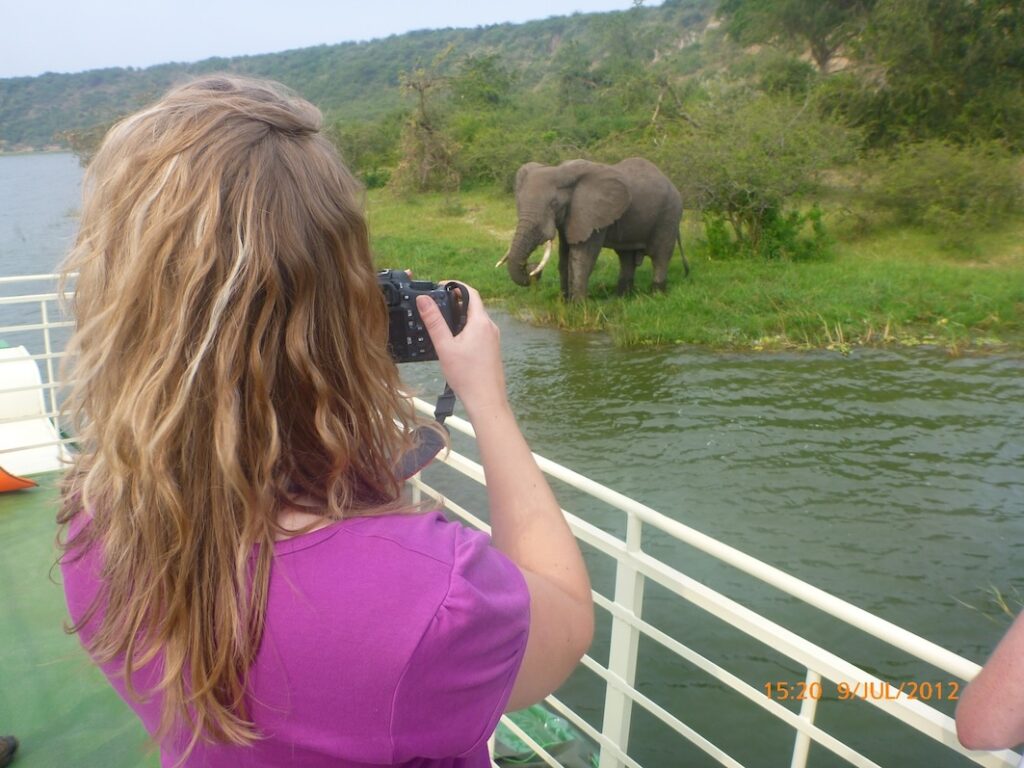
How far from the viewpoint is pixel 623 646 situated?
4.30 feet

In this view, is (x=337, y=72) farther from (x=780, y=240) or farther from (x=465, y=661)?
(x=465, y=661)

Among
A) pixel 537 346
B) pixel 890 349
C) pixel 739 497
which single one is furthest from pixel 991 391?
pixel 537 346

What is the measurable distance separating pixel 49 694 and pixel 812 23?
21058mm

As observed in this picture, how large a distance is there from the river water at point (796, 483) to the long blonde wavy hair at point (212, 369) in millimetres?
208

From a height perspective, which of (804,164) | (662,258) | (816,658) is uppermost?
(804,164)

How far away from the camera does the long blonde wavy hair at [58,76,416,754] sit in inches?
25.3

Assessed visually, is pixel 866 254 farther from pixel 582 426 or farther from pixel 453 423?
pixel 453 423

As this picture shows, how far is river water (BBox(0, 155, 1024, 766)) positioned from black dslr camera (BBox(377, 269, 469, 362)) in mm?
316

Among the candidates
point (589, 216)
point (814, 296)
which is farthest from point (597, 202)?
point (814, 296)

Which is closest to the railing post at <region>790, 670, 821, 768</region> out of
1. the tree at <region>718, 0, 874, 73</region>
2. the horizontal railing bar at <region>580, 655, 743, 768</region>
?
the horizontal railing bar at <region>580, 655, 743, 768</region>

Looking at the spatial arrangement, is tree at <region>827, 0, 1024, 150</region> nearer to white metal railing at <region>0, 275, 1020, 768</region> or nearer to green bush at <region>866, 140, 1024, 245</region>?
green bush at <region>866, 140, 1024, 245</region>

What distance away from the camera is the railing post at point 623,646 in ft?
3.98

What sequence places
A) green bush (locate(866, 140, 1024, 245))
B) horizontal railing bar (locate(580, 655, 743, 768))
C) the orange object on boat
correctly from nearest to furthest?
1. horizontal railing bar (locate(580, 655, 743, 768))
2. the orange object on boat
3. green bush (locate(866, 140, 1024, 245))

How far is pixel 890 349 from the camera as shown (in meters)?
6.66
